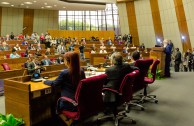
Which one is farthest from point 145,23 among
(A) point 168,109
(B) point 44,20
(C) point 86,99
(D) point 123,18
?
(C) point 86,99

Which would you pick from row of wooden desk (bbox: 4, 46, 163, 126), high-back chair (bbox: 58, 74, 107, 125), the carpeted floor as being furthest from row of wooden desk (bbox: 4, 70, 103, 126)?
the carpeted floor

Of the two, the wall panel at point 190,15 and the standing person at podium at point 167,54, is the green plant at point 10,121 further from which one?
the wall panel at point 190,15

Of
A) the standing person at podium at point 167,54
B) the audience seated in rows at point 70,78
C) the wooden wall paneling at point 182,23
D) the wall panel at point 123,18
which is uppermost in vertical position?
the wall panel at point 123,18

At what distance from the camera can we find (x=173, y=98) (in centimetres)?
584

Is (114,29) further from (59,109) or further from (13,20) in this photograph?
(59,109)

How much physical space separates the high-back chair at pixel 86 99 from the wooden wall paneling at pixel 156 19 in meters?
15.6

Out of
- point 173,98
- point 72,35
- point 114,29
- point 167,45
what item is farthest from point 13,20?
point 173,98

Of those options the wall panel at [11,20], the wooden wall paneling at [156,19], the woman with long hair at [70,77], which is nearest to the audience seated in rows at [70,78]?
the woman with long hair at [70,77]

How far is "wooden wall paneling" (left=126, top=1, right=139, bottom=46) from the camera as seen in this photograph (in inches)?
793

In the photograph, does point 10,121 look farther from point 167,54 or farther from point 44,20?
point 44,20

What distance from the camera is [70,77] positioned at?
3.17m

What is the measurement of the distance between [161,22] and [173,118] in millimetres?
14233

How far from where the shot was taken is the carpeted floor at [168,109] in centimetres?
416

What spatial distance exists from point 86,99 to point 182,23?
13187mm
